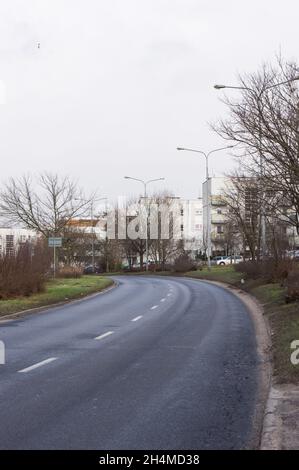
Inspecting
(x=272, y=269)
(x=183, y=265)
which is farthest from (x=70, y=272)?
(x=272, y=269)

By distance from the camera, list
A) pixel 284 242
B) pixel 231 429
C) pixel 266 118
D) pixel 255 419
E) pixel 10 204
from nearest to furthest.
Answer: pixel 231 429
pixel 255 419
pixel 266 118
pixel 284 242
pixel 10 204

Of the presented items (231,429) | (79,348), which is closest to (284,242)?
(79,348)

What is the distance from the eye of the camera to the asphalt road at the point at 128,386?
602cm

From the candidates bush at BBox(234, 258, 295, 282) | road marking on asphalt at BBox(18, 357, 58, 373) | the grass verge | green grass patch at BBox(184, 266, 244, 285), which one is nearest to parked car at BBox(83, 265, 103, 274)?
green grass patch at BBox(184, 266, 244, 285)

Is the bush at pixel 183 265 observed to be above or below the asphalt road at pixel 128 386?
above

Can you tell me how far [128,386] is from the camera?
8.55 metres

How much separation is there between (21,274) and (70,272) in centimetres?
2384

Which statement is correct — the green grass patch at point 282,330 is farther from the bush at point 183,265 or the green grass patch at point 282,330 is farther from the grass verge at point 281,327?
the bush at point 183,265

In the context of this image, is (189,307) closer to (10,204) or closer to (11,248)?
(11,248)

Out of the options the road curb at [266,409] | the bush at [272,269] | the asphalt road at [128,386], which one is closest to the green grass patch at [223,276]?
the bush at [272,269]

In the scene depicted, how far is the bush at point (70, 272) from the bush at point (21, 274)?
1967 centimetres

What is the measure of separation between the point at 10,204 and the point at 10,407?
5131 cm

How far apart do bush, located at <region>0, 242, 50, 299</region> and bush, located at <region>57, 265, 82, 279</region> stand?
1967 centimetres
